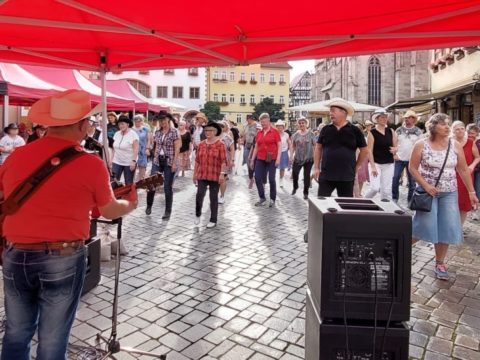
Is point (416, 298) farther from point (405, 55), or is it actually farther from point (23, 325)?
point (405, 55)

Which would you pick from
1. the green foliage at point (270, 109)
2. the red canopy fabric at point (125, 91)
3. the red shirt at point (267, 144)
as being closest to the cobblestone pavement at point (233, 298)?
the red shirt at point (267, 144)

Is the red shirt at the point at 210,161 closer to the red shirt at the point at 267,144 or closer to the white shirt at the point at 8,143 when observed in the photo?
the red shirt at the point at 267,144

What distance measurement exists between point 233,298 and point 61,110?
2713 millimetres

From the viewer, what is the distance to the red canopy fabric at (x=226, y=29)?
3695 millimetres

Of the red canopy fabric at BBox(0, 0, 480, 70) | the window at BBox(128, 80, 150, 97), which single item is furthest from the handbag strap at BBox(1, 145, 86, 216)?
the window at BBox(128, 80, 150, 97)

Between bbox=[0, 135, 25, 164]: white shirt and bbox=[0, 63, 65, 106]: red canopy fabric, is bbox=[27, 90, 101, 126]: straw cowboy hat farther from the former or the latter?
bbox=[0, 63, 65, 106]: red canopy fabric

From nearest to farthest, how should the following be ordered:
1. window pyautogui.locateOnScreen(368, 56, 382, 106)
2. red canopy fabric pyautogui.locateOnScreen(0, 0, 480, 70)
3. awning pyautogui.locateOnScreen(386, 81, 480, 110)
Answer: red canopy fabric pyautogui.locateOnScreen(0, 0, 480, 70)
awning pyautogui.locateOnScreen(386, 81, 480, 110)
window pyautogui.locateOnScreen(368, 56, 382, 106)

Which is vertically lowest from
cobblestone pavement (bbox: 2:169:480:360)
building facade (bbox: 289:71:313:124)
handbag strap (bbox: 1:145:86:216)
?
cobblestone pavement (bbox: 2:169:480:360)

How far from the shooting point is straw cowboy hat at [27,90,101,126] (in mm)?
2330

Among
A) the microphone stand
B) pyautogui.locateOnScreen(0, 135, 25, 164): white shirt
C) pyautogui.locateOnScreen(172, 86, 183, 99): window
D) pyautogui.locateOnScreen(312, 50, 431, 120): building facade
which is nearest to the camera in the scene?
the microphone stand

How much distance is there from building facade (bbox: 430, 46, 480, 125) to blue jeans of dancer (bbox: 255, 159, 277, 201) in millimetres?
9413

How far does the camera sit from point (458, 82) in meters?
19.8

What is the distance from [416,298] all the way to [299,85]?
12090 cm

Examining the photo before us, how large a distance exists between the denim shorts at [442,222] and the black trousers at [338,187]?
1.14 m
